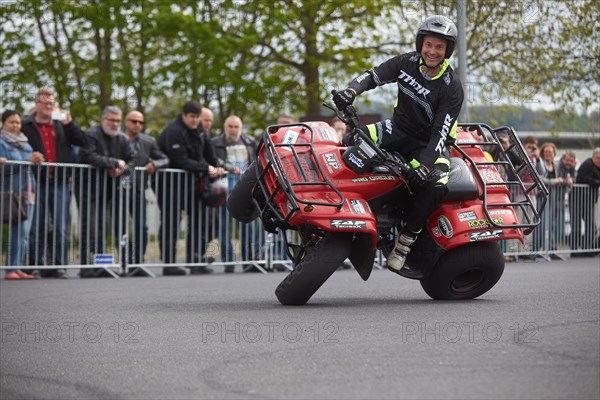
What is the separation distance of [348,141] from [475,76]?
20.2 meters

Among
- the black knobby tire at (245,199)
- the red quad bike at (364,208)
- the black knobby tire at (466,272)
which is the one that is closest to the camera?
the red quad bike at (364,208)

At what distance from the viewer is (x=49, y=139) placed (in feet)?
44.9

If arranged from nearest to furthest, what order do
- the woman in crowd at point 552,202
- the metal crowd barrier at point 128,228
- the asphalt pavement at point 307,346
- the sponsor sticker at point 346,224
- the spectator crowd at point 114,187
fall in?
A: the asphalt pavement at point 307,346, the sponsor sticker at point 346,224, the spectator crowd at point 114,187, the metal crowd barrier at point 128,228, the woman in crowd at point 552,202

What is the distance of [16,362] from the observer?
6.02 m

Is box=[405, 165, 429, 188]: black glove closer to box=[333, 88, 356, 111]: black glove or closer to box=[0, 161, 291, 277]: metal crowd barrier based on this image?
box=[333, 88, 356, 111]: black glove

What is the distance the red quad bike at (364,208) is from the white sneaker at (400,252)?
14cm

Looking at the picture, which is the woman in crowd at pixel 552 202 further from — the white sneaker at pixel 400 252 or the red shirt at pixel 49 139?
the white sneaker at pixel 400 252

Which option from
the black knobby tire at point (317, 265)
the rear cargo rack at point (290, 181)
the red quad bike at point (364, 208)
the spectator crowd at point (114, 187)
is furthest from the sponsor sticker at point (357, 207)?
the spectator crowd at point (114, 187)

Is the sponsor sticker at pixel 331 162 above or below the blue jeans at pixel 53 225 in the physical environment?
above

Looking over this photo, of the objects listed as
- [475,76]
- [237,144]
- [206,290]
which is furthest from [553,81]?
[206,290]

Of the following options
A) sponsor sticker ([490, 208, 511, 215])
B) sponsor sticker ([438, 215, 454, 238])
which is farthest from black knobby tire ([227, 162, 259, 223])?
sponsor sticker ([490, 208, 511, 215])

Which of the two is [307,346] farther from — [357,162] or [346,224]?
[357,162]

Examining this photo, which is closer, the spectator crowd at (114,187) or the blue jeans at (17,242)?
the blue jeans at (17,242)

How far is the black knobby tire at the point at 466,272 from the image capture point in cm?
878
